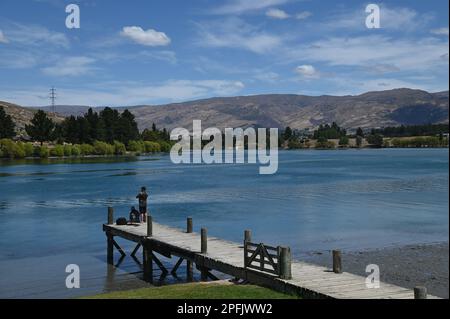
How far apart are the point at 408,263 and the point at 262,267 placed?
1452 centimetres

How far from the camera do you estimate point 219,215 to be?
60281 millimetres

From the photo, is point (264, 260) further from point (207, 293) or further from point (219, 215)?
point (219, 215)

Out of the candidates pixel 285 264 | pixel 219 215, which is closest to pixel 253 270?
pixel 285 264

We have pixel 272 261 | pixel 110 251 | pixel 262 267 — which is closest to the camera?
pixel 272 261

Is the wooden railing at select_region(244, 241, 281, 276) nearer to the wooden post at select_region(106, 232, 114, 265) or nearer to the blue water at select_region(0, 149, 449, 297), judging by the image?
the blue water at select_region(0, 149, 449, 297)

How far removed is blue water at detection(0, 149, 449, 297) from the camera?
39000mm

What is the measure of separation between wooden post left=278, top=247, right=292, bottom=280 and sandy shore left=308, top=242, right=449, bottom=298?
9.00 metres

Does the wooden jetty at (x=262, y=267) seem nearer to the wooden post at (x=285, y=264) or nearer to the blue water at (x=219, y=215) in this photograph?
the wooden post at (x=285, y=264)

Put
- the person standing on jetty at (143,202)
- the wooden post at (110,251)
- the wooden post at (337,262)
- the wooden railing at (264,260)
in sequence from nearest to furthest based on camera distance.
Answer: 1. the wooden railing at (264,260)
2. the wooden post at (337,262)
3. the wooden post at (110,251)
4. the person standing on jetty at (143,202)

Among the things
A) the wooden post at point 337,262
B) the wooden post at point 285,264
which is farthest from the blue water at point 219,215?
the wooden post at point 337,262

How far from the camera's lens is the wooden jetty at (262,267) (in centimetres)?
2138

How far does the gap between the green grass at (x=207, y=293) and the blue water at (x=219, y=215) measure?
277 inches

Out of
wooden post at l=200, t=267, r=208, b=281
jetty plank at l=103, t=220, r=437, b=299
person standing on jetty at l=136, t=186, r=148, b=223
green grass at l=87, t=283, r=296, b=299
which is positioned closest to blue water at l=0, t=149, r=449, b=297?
jetty plank at l=103, t=220, r=437, b=299
